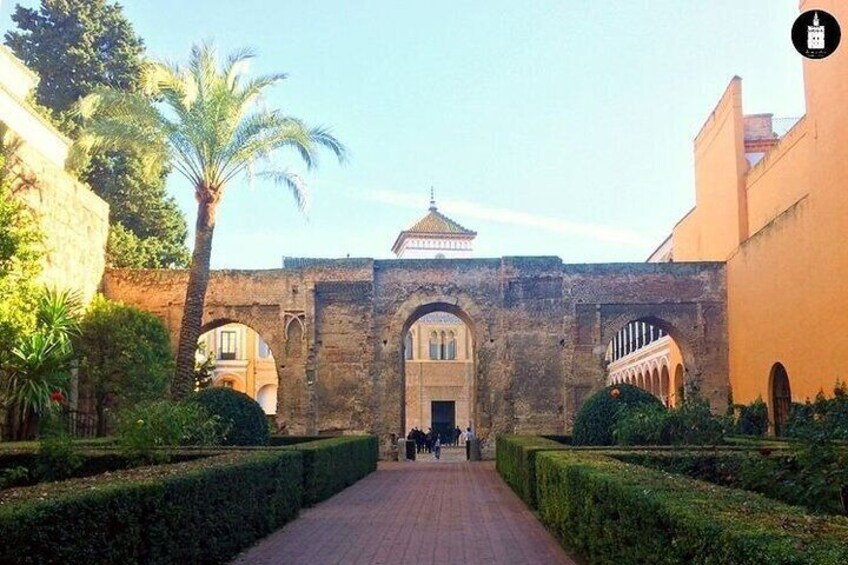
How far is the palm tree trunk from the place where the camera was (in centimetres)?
2238

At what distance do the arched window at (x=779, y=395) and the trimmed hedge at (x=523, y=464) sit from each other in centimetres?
934

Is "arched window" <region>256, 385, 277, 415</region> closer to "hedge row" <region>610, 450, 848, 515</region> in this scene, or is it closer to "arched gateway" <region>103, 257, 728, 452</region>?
"arched gateway" <region>103, 257, 728, 452</region>

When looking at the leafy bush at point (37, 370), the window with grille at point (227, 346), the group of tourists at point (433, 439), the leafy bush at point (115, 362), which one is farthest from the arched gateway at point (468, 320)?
the window with grille at point (227, 346)

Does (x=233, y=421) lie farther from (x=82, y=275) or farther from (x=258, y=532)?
(x=82, y=275)

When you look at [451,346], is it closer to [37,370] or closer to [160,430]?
[37,370]

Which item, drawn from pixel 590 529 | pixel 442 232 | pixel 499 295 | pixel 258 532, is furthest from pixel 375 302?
pixel 442 232

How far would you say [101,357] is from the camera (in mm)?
25391

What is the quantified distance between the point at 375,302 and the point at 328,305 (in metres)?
1.55

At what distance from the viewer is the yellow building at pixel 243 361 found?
55844 mm

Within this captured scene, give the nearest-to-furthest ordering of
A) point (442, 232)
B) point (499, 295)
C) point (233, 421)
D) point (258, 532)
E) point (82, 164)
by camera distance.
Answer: point (258, 532)
point (233, 421)
point (82, 164)
point (499, 295)
point (442, 232)

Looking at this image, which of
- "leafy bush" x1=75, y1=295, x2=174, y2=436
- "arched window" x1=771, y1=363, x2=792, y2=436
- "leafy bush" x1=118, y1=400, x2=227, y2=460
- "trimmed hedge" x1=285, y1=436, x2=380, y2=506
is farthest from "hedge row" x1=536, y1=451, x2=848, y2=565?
"leafy bush" x1=75, y1=295, x2=174, y2=436

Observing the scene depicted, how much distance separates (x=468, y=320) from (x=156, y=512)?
75.6 ft

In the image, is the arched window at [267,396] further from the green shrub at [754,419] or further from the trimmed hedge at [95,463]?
the trimmed hedge at [95,463]

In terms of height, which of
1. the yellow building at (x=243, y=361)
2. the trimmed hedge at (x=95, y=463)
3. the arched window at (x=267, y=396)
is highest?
the yellow building at (x=243, y=361)
